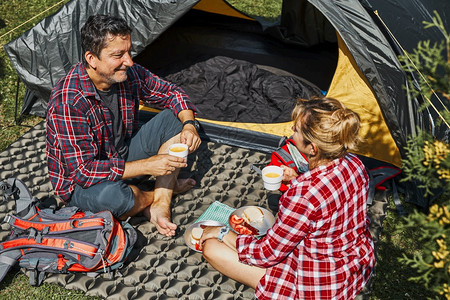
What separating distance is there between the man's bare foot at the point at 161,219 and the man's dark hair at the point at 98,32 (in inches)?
43.1

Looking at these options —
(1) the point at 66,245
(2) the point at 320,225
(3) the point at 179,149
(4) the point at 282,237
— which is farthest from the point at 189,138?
(2) the point at 320,225

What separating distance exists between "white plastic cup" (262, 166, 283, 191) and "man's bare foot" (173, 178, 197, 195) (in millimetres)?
782

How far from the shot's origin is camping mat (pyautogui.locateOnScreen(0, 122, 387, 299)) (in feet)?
10.4

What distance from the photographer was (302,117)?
2.61m

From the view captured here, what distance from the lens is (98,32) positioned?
3209mm

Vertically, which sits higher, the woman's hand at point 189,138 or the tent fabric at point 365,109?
the woman's hand at point 189,138

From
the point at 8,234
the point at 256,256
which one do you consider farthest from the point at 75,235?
the point at 256,256

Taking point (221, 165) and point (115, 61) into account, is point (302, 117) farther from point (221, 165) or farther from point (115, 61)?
point (221, 165)

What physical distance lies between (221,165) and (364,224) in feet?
5.59

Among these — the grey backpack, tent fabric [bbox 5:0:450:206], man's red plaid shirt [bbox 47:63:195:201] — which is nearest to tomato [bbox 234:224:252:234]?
the grey backpack

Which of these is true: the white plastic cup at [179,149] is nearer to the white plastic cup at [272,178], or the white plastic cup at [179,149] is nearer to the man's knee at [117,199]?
the man's knee at [117,199]

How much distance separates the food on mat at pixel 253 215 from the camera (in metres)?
3.46

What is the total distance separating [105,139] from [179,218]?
758 millimetres

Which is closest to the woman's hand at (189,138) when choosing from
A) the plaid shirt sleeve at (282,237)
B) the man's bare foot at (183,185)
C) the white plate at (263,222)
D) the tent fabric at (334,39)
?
the man's bare foot at (183,185)
